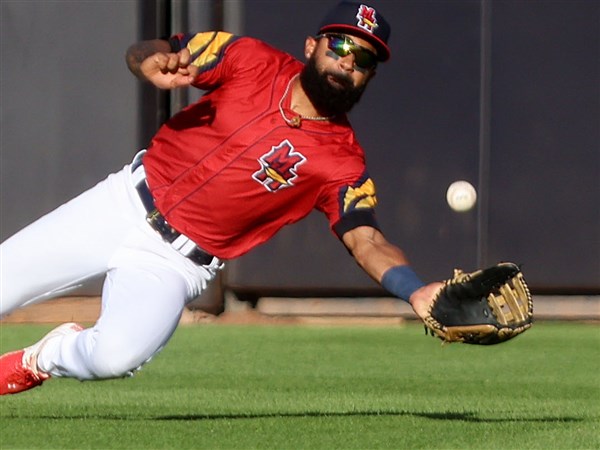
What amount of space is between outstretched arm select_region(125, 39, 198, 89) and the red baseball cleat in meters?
1.08

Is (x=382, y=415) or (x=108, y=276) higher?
(x=108, y=276)

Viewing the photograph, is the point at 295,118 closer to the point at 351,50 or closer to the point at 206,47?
the point at 351,50

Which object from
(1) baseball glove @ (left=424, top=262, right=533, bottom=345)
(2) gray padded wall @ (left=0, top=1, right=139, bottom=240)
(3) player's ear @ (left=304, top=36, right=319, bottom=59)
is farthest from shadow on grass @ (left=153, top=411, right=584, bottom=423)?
(2) gray padded wall @ (left=0, top=1, right=139, bottom=240)

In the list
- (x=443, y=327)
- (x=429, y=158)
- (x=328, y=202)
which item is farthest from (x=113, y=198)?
(x=429, y=158)

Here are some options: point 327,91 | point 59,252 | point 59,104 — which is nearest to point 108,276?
point 59,252

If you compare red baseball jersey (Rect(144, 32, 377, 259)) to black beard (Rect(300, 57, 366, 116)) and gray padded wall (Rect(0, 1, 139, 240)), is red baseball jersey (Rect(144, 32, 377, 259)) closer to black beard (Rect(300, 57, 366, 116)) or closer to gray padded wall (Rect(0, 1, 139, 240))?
black beard (Rect(300, 57, 366, 116))

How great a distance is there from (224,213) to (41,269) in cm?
71

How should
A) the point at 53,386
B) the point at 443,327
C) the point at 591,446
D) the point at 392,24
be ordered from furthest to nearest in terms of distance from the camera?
1. the point at 392,24
2. the point at 53,386
3. the point at 591,446
4. the point at 443,327

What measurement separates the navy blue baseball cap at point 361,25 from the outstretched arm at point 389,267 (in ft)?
2.23

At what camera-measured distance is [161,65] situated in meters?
5.56

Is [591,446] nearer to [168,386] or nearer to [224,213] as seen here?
[224,213]

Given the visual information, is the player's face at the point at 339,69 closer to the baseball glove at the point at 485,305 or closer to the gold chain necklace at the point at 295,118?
the gold chain necklace at the point at 295,118

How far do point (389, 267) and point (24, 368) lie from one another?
1.57 metres

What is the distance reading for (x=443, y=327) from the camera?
5.09m
